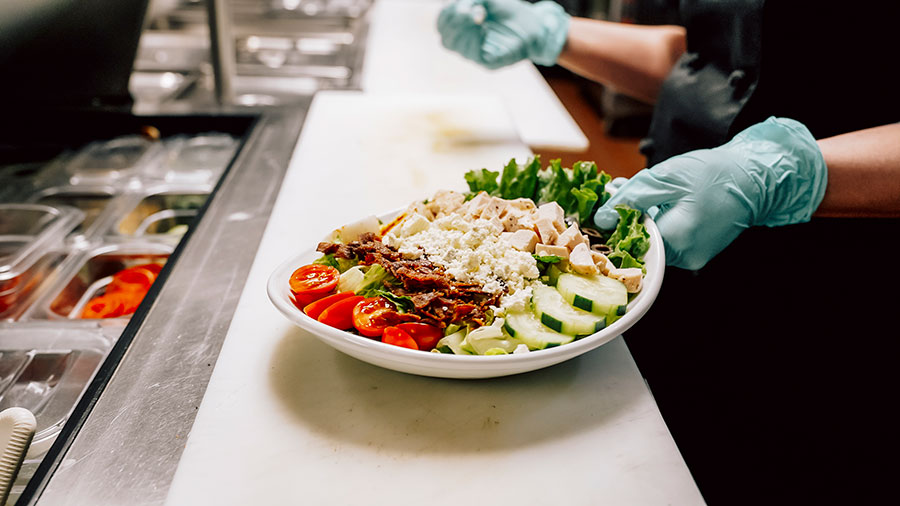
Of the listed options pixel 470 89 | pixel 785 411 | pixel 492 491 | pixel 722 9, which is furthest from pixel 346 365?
pixel 470 89

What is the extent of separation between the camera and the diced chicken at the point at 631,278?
0.96 meters

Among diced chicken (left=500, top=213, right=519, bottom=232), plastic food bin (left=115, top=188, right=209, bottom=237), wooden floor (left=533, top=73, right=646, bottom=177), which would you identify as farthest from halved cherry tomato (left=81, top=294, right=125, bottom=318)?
wooden floor (left=533, top=73, right=646, bottom=177)

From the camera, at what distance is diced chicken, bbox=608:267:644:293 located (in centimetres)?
96

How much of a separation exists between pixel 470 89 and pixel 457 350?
1.85 meters

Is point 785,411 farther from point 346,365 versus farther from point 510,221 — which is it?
point 346,365

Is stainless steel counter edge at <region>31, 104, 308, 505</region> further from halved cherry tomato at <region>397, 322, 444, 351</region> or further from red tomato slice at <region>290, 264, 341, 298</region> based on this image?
halved cherry tomato at <region>397, 322, 444, 351</region>

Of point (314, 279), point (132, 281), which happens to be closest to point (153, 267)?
point (132, 281)

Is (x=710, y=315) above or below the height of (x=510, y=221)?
below

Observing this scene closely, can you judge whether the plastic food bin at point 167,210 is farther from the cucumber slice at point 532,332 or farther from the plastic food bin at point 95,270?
the cucumber slice at point 532,332

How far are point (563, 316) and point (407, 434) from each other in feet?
0.90

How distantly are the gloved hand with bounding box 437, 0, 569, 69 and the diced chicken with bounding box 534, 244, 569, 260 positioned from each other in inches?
49.7

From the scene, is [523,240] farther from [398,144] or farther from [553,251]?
[398,144]

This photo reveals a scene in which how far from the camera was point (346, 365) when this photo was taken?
37.8 inches

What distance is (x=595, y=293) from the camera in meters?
0.92
